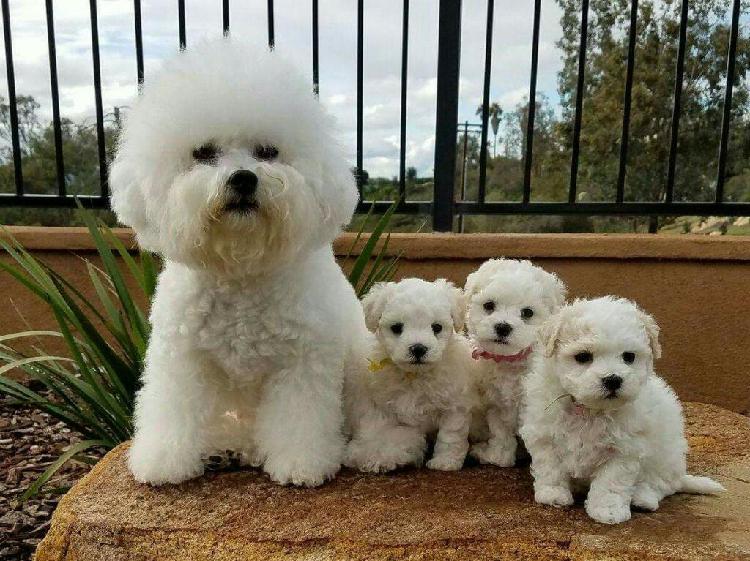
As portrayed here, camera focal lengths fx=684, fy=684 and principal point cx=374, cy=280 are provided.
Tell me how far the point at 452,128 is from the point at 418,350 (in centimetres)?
201

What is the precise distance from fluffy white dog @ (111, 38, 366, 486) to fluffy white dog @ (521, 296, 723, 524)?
64cm

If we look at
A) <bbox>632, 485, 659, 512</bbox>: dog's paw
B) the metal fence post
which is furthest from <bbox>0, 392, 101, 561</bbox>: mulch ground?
the metal fence post

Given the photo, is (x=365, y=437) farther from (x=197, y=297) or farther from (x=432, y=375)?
(x=197, y=297)

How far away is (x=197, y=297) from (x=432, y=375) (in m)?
0.75

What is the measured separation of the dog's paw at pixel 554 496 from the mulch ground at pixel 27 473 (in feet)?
5.97

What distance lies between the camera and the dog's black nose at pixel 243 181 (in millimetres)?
1711

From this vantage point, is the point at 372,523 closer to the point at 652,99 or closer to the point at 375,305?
the point at 375,305

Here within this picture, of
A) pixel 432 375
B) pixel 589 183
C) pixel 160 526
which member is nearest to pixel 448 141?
pixel 589 183

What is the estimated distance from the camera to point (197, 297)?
2.00 metres

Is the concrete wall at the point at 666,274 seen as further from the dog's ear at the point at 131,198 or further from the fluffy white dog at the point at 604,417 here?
the dog's ear at the point at 131,198

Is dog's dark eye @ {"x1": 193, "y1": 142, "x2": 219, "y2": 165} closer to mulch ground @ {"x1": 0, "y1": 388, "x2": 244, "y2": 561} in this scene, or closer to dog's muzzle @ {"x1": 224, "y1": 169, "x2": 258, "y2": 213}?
dog's muzzle @ {"x1": 224, "y1": 169, "x2": 258, "y2": 213}

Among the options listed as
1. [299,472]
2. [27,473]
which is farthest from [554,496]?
[27,473]

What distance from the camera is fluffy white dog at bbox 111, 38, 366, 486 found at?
5.83 feet

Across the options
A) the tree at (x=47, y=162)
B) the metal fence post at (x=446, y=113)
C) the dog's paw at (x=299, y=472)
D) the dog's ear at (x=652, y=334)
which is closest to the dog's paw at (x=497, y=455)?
the dog's paw at (x=299, y=472)
